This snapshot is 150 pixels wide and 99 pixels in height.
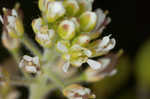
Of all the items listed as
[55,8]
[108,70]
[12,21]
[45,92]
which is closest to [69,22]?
[55,8]

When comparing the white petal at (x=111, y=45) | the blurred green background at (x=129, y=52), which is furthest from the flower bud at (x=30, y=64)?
the blurred green background at (x=129, y=52)

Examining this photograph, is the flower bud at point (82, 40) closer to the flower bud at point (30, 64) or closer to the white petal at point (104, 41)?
the white petal at point (104, 41)

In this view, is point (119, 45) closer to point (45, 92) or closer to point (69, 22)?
point (45, 92)

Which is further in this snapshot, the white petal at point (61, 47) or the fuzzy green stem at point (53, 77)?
the fuzzy green stem at point (53, 77)

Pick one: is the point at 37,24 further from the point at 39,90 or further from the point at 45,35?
the point at 39,90

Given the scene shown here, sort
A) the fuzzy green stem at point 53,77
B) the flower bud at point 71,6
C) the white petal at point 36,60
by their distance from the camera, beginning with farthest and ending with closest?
the fuzzy green stem at point 53,77 < the flower bud at point 71,6 < the white petal at point 36,60

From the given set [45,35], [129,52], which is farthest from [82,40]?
[129,52]
